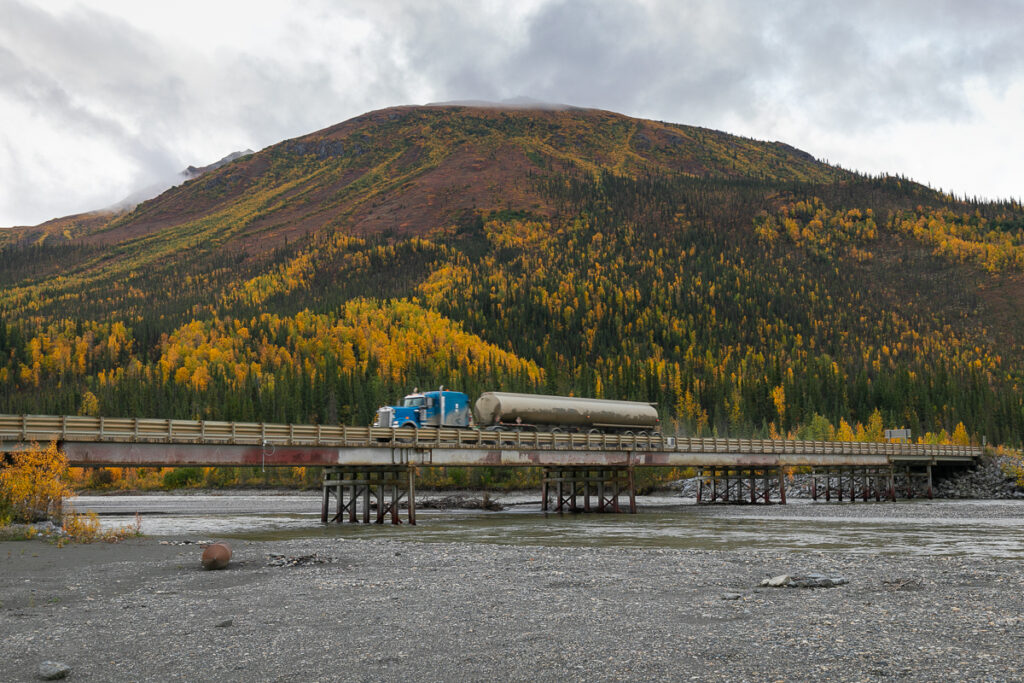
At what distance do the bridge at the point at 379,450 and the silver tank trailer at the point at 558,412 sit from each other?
1.21m

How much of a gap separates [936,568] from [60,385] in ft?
602

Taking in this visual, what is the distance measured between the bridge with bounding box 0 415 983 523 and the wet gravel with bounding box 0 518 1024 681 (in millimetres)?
8699

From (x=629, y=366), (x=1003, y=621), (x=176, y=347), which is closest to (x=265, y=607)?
(x=1003, y=621)

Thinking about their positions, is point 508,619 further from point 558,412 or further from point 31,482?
point 558,412

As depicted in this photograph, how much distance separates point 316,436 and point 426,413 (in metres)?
10.9

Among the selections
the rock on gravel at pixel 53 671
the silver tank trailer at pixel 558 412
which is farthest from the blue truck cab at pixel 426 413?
the rock on gravel at pixel 53 671

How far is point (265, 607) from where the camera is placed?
17641 mm

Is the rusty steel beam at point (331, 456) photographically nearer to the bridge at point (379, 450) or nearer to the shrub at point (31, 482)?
the bridge at point (379, 450)

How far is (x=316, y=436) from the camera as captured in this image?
41.4 metres

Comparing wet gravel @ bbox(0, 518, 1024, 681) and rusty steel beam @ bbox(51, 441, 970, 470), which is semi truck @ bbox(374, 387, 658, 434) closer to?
rusty steel beam @ bbox(51, 441, 970, 470)

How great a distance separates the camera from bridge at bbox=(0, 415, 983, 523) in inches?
1356

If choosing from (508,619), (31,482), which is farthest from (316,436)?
(508,619)

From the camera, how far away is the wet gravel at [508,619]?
12273 millimetres

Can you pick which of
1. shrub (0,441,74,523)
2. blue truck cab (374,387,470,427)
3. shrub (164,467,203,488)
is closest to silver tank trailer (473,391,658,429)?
blue truck cab (374,387,470,427)
